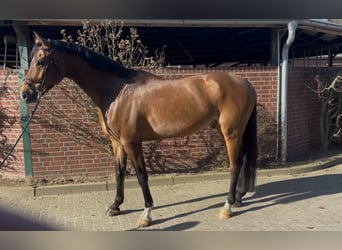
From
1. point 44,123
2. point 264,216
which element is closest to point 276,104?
point 264,216

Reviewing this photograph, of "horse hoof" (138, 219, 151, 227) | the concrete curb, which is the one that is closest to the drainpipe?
the concrete curb

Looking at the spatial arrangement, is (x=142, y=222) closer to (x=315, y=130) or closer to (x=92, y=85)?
(x=92, y=85)

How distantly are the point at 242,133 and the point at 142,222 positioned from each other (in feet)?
5.01

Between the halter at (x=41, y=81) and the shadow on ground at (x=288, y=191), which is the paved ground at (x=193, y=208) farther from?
the halter at (x=41, y=81)

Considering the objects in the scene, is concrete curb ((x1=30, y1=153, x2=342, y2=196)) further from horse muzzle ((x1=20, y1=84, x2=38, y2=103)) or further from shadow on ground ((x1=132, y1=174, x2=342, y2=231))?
horse muzzle ((x1=20, y1=84, x2=38, y2=103))

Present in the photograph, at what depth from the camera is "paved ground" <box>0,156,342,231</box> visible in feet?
11.7

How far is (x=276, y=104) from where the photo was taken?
5.79m

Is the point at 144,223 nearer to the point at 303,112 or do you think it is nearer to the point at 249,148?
the point at 249,148

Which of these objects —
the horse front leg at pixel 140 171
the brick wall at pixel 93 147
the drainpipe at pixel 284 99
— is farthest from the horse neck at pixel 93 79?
the drainpipe at pixel 284 99

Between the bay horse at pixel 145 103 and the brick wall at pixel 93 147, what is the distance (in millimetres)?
1320

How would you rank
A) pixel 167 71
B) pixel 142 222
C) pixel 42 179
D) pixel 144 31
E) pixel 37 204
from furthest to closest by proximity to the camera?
pixel 144 31 → pixel 167 71 → pixel 42 179 → pixel 37 204 → pixel 142 222

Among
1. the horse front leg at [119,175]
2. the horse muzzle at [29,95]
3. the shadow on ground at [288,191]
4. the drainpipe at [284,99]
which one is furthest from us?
the drainpipe at [284,99]

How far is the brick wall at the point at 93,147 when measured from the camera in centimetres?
499

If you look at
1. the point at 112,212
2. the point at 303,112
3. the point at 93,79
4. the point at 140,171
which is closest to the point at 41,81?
the point at 93,79
